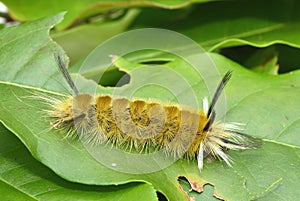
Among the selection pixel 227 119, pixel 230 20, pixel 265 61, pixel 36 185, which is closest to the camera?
pixel 36 185

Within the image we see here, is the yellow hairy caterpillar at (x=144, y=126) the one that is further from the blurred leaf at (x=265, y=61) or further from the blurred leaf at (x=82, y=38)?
the blurred leaf at (x=82, y=38)

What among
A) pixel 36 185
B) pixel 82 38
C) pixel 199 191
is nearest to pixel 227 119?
pixel 199 191

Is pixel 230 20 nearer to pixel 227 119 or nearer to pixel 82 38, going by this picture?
pixel 82 38

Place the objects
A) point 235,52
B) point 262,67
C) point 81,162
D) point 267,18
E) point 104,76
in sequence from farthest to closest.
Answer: point 267,18
point 235,52
point 262,67
point 104,76
point 81,162

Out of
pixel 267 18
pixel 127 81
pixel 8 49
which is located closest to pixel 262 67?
pixel 267 18

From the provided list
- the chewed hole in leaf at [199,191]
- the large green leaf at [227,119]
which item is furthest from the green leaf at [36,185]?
the chewed hole in leaf at [199,191]

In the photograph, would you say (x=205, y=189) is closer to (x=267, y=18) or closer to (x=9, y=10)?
(x=267, y=18)
